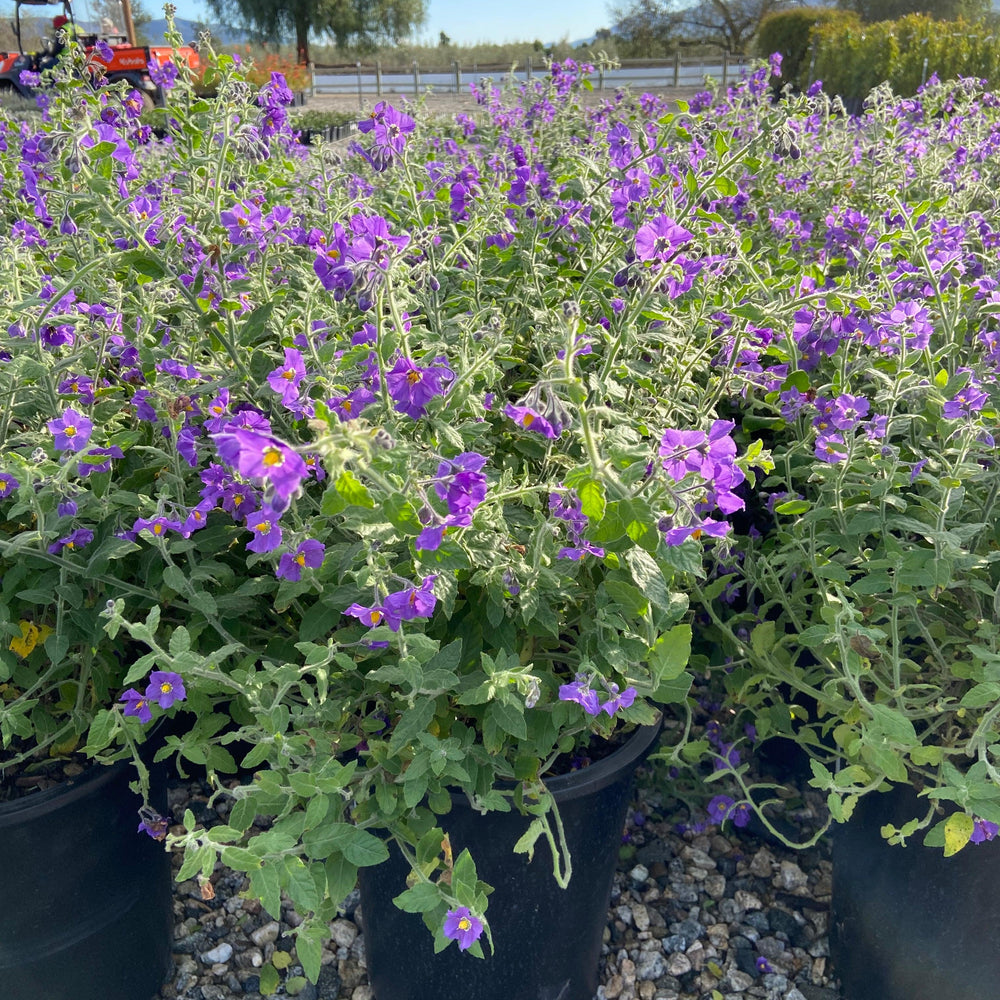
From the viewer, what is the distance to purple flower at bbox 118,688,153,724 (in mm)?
1350

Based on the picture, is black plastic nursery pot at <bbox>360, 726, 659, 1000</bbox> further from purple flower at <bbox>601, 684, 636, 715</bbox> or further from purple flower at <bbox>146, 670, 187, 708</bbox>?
purple flower at <bbox>146, 670, 187, 708</bbox>

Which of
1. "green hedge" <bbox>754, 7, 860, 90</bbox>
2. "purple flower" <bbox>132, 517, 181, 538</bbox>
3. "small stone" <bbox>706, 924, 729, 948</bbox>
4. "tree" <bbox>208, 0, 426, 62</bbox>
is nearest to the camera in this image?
"purple flower" <bbox>132, 517, 181, 538</bbox>

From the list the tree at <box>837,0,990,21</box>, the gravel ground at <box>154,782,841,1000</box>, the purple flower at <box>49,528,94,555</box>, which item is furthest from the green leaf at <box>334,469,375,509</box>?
the tree at <box>837,0,990,21</box>

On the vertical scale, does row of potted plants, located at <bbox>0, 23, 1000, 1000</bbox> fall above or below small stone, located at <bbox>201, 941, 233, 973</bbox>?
above

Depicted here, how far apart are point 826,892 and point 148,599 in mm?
1734

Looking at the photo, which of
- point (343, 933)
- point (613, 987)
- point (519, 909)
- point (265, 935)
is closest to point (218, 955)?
point (265, 935)

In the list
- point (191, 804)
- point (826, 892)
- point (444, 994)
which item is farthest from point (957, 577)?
point (191, 804)

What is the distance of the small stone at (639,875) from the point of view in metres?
2.17

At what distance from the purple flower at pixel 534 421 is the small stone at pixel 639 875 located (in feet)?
4.79

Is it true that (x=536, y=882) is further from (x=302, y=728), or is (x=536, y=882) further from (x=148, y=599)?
(x=148, y=599)

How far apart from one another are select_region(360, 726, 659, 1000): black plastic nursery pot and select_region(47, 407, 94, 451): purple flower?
2.89 feet

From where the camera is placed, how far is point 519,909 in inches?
66.7

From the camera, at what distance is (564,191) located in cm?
235

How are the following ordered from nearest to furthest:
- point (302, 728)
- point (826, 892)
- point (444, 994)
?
1. point (302, 728)
2. point (444, 994)
3. point (826, 892)
